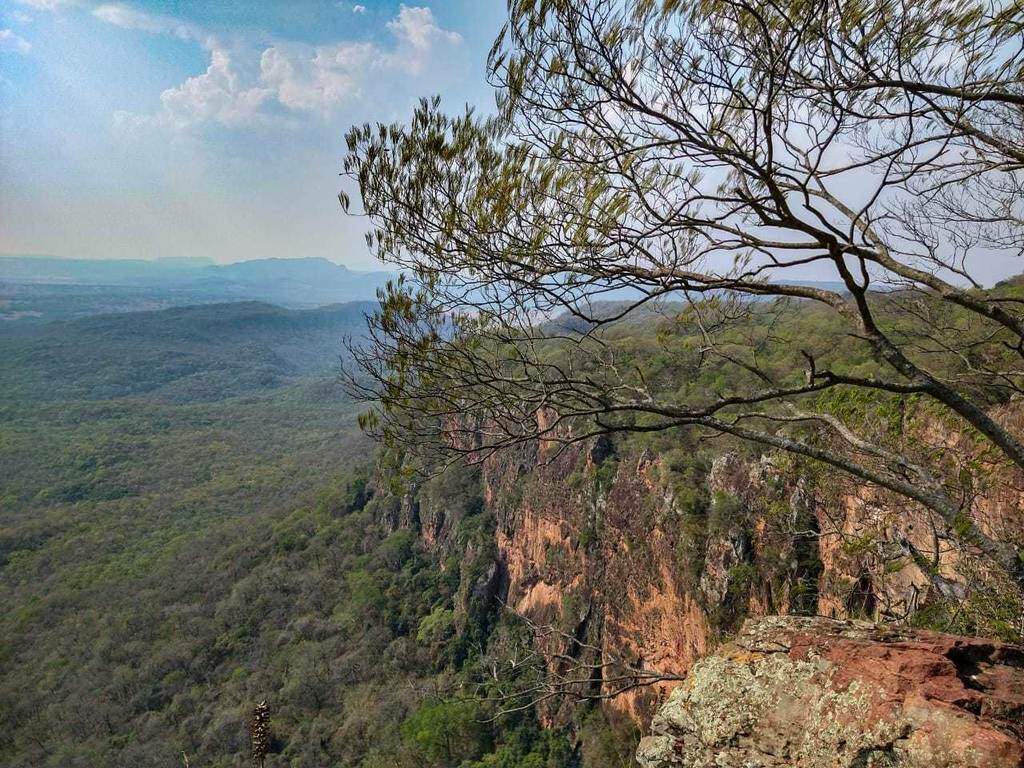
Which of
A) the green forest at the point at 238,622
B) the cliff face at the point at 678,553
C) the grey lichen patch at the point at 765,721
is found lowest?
the green forest at the point at 238,622

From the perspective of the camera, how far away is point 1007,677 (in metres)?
2.39

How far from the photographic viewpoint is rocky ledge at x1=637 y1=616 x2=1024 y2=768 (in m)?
2.11

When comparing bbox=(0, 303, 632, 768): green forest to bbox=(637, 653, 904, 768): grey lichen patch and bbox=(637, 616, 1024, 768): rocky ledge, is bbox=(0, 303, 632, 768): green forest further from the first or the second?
bbox=(637, 616, 1024, 768): rocky ledge

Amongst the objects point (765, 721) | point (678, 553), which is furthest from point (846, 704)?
point (678, 553)

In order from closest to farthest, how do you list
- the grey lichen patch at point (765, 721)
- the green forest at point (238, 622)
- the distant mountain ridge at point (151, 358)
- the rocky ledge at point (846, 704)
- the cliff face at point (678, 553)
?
the rocky ledge at point (846, 704), the grey lichen patch at point (765, 721), the cliff face at point (678, 553), the green forest at point (238, 622), the distant mountain ridge at point (151, 358)

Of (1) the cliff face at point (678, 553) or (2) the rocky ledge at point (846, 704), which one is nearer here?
(2) the rocky ledge at point (846, 704)

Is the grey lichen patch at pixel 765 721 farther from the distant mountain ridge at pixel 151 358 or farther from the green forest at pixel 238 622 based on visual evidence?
the distant mountain ridge at pixel 151 358

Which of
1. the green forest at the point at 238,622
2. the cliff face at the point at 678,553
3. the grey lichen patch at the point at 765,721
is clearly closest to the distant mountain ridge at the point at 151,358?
the green forest at the point at 238,622

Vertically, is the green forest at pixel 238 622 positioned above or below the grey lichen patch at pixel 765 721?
below

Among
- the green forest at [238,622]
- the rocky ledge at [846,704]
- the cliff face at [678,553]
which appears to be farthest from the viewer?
the green forest at [238,622]

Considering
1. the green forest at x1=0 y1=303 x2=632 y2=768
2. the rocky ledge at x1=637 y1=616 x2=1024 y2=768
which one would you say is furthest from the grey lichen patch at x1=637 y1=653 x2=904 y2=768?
the green forest at x1=0 y1=303 x2=632 y2=768

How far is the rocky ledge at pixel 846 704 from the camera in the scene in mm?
2105

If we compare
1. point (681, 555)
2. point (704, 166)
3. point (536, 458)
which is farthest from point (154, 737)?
point (704, 166)

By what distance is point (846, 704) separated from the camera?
7.69ft
